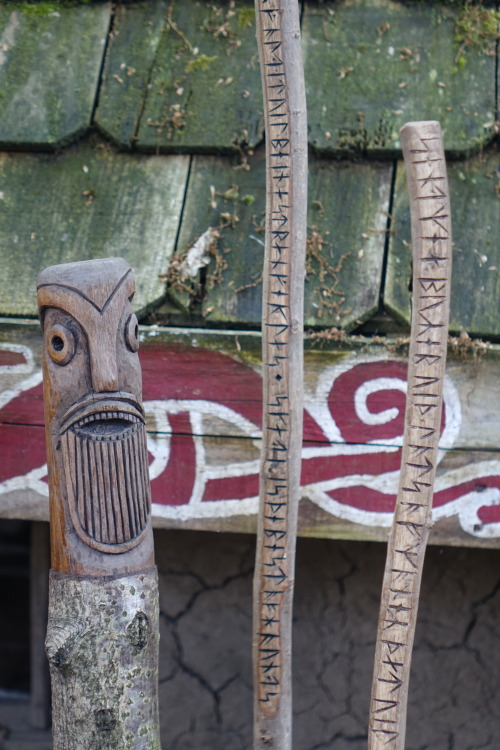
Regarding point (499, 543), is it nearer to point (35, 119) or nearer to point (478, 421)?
point (478, 421)

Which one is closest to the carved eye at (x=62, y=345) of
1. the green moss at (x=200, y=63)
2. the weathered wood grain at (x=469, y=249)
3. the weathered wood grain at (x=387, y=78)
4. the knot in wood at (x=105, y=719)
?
the knot in wood at (x=105, y=719)

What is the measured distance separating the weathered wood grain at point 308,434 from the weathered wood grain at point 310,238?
0.33 feet

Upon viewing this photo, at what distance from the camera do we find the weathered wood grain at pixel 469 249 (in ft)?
6.63

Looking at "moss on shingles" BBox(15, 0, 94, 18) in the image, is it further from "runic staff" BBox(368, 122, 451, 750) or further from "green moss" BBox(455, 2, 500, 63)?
"runic staff" BBox(368, 122, 451, 750)

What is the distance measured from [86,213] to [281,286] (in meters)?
0.74

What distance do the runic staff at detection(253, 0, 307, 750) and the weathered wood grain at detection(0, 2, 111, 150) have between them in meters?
0.78

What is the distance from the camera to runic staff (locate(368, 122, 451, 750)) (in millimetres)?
1634

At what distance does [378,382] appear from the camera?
1994 millimetres

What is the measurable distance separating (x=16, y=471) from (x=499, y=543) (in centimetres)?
111

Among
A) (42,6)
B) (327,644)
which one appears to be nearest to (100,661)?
(327,644)

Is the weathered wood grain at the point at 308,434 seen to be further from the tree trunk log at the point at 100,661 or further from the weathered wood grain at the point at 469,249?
the tree trunk log at the point at 100,661

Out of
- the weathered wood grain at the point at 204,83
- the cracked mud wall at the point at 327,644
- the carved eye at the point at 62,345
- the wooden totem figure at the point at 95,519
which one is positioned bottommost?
the cracked mud wall at the point at 327,644

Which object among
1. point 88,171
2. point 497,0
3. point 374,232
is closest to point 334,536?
point 374,232

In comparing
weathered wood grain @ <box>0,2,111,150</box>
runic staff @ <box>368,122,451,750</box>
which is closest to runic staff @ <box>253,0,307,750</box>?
runic staff @ <box>368,122,451,750</box>
